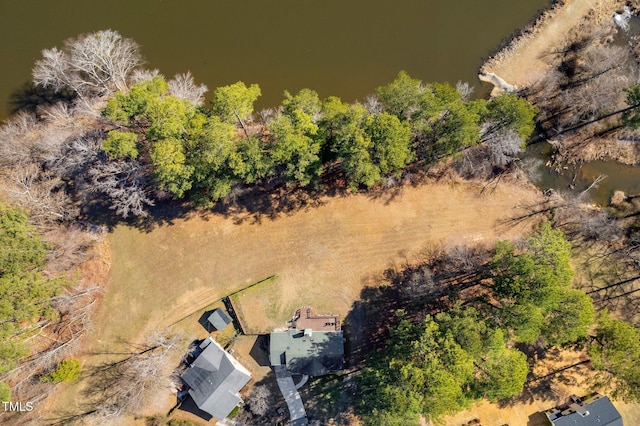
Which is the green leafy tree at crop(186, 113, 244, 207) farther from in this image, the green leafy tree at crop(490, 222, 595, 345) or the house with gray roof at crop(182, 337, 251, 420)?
the green leafy tree at crop(490, 222, 595, 345)

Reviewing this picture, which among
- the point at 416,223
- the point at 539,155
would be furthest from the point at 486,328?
the point at 539,155

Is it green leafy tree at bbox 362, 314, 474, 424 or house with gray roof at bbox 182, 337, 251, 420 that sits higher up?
house with gray roof at bbox 182, 337, 251, 420

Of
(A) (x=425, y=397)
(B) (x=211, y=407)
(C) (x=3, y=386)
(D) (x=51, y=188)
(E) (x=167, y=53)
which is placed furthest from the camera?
(E) (x=167, y=53)

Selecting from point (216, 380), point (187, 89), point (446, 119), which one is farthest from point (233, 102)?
point (216, 380)

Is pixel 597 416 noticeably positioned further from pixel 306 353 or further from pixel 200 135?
pixel 200 135

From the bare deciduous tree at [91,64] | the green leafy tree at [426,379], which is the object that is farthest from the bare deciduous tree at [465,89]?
the bare deciduous tree at [91,64]

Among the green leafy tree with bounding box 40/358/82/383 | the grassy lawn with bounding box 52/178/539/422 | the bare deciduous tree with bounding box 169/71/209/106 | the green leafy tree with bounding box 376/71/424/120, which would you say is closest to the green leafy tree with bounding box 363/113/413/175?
the green leafy tree with bounding box 376/71/424/120

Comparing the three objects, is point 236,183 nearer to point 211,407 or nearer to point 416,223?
point 416,223
